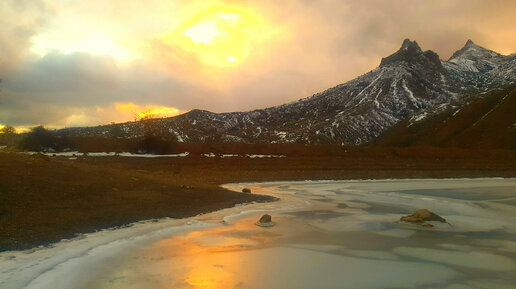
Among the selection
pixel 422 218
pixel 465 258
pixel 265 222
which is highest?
pixel 422 218

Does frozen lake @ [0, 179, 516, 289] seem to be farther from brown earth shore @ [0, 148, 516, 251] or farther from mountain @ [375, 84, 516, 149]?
mountain @ [375, 84, 516, 149]

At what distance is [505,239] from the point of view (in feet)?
54.1

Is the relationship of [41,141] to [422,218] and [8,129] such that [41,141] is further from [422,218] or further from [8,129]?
[422,218]

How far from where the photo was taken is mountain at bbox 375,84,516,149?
143m

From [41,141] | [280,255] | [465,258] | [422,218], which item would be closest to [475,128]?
[41,141]

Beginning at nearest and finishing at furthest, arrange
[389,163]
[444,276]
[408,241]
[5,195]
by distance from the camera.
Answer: [444,276]
[408,241]
[5,195]
[389,163]

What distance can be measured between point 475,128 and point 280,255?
166 m

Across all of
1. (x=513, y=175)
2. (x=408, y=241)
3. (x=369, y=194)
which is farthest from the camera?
(x=513, y=175)

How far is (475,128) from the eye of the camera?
159 m

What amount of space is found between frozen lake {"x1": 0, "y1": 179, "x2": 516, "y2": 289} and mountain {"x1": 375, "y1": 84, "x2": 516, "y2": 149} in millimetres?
130128

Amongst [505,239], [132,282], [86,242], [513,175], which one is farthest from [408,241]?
[513,175]

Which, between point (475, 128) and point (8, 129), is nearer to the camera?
point (8, 129)

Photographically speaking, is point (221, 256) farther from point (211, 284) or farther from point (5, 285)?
point (5, 285)

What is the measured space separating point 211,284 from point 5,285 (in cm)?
456
